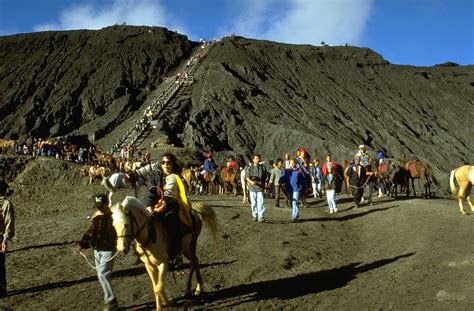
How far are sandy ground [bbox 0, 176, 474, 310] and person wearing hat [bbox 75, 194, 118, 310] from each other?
102 cm

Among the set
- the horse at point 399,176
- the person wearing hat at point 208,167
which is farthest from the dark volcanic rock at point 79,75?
the horse at point 399,176

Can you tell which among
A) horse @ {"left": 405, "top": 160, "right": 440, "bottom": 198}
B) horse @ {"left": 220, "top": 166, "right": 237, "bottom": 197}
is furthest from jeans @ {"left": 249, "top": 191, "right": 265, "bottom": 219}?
horse @ {"left": 405, "top": 160, "right": 440, "bottom": 198}

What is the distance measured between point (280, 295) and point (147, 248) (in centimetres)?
265

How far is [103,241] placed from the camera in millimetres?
6691

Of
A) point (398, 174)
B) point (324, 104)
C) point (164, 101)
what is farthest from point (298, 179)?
point (324, 104)

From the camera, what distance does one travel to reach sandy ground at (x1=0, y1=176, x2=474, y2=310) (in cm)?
775

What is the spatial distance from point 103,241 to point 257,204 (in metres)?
8.33

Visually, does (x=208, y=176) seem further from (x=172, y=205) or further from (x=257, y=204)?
(x=172, y=205)

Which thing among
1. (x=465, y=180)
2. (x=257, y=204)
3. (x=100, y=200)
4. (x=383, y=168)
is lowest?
(x=257, y=204)

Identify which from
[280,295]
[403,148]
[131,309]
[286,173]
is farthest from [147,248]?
[403,148]

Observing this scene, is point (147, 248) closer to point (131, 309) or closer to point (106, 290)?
point (106, 290)

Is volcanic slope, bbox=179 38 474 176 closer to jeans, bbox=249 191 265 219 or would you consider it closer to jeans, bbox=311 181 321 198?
jeans, bbox=311 181 321 198

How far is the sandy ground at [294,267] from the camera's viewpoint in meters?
7.75

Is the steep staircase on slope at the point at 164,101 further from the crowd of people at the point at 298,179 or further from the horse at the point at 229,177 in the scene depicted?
A: the crowd of people at the point at 298,179
